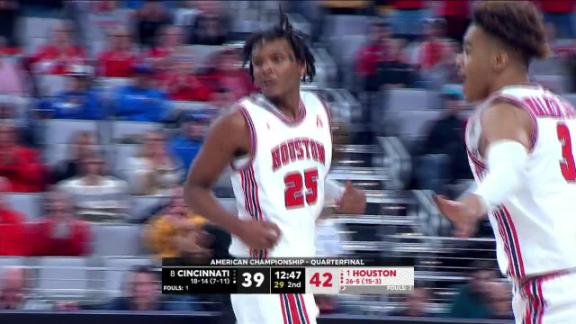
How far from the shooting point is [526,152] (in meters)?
3.86

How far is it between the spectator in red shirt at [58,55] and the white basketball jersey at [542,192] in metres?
6.77

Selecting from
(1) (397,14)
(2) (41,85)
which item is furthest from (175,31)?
(1) (397,14)

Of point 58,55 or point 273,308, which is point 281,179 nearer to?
point 273,308

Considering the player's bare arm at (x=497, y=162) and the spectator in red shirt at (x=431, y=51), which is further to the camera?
the spectator in red shirt at (x=431, y=51)

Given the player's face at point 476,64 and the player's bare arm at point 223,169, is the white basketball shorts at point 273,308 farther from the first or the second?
the player's face at point 476,64

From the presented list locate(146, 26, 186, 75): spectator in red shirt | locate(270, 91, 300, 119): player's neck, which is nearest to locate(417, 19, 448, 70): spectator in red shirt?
locate(146, 26, 186, 75): spectator in red shirt

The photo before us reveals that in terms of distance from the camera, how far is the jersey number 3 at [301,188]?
4801 mm

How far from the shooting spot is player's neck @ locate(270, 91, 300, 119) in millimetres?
4898

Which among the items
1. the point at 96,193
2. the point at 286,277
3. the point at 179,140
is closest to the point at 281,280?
the point at 286,277

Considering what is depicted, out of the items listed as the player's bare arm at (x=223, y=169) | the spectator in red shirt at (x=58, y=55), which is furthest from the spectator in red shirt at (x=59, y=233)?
the player's bare arm at (x=223, y=169)

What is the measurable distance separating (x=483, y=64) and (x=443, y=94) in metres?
6.09

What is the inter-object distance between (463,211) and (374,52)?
23.3ft

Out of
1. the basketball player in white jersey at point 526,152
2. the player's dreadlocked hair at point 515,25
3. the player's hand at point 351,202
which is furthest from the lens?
the player's hand at point 351,202

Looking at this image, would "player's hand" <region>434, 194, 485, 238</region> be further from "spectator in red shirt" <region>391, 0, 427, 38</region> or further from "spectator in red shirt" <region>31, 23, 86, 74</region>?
"spectator in red shirt" <region>391, 0, 427, 38</region>
